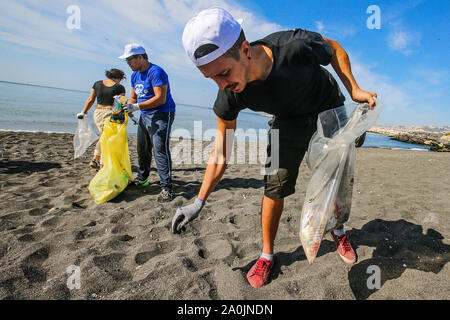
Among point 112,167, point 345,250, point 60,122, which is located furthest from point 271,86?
point 60,122

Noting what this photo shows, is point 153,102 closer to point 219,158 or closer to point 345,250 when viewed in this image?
point 219,158

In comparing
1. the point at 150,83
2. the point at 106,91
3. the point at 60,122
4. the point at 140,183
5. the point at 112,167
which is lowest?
the point at 140,183

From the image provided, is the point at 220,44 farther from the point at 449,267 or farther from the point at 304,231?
the point at 449,267

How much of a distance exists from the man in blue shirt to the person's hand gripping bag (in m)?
0.24

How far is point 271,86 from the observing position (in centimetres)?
157

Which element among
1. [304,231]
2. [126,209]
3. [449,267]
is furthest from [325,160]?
[126,209]

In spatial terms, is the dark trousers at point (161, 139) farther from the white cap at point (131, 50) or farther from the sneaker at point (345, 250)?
the sneaker at point (345, 250)

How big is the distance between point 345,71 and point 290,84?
1.57 ft

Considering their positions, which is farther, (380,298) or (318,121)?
(318,121)

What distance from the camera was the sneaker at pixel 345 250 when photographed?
1.91m

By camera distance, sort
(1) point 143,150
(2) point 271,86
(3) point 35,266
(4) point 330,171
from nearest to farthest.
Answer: (2) point 271,86 → (4) point 330,171 → (3) point 35,266 → (1) point 143,150

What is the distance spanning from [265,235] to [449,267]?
4.29 feet
